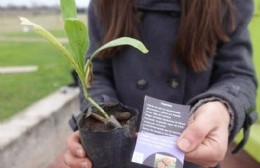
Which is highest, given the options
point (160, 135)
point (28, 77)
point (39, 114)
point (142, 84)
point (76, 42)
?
point (76, 42)

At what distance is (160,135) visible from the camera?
2.52ft

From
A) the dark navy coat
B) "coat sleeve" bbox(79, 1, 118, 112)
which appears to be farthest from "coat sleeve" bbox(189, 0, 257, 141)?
"coat sleeve" bbox(79, 1, 118, 112)

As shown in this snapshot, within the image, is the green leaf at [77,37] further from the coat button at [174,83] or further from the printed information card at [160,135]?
the coat button at [174,83]

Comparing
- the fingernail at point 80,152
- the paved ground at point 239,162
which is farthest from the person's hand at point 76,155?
the paved ground at point 239,162

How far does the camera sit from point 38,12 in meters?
10.0

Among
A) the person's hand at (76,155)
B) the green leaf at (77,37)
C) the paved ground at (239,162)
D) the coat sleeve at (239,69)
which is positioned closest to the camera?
→ the green leaf at (77,37)

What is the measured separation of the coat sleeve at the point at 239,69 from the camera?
1005mm

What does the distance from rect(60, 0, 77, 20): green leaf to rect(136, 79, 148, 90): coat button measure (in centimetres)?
47

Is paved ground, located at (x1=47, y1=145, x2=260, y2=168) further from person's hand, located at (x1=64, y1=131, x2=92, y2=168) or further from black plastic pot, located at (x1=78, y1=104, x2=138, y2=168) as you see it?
black plastic pot, located at (x1=78, y1=104, x2=138, y2=168)

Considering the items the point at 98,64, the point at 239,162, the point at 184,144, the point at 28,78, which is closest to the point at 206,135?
the point at 184,144

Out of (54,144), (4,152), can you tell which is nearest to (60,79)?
(54,144)

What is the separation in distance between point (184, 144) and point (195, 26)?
428 millimetres

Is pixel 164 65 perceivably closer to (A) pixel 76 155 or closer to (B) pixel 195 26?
(B) pixel 195 26

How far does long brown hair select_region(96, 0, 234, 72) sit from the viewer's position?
108 centimetres
